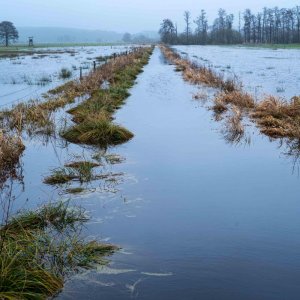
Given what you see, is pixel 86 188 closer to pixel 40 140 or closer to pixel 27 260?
pixel 27 260

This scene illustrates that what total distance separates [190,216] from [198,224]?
359 millimetres

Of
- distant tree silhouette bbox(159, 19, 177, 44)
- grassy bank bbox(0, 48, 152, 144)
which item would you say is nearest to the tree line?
distant tree silhouette bbox(159, 19, 177, 44)

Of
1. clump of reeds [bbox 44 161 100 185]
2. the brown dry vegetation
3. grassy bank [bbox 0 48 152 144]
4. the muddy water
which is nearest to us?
the muddy water

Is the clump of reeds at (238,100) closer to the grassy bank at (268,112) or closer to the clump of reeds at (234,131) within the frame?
the grassy bank at (268,112)

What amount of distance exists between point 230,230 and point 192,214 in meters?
0.84

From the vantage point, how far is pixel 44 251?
5.76 meters

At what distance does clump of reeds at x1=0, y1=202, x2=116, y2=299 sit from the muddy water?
0.23 meters

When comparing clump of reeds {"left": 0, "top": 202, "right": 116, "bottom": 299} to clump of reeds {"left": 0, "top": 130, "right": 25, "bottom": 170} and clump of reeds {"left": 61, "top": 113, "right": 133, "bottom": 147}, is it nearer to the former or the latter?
clump of reeds {"left": 0, "top": 130, "right": 25, "bottom": 170}

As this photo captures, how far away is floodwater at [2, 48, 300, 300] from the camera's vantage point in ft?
17.5

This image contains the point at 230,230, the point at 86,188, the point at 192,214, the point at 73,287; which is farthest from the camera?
the point at 86,188

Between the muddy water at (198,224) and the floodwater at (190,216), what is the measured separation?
0.04 ft

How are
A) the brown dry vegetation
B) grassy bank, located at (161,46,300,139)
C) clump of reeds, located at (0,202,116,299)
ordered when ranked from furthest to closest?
grassy bank, located at (161,46,300,139), the brown dry vegetation, clump of reeds, located at (0,202,116,299)

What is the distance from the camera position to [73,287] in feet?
17.2

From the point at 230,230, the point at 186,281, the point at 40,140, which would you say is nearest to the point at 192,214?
the point at 230,230
